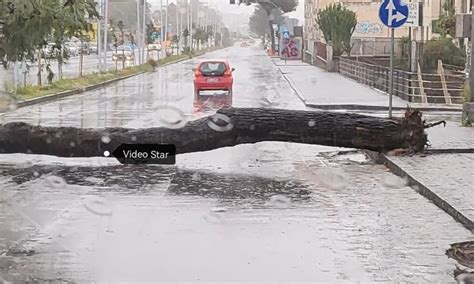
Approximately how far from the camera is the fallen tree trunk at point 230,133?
47.1 feet

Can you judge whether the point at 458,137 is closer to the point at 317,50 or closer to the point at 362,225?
the point at 362,225

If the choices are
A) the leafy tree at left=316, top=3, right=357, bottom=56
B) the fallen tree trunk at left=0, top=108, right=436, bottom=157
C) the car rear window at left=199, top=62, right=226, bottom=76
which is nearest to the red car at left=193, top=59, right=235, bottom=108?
the car rear window at left=199, top=62, right=226, bottom=76

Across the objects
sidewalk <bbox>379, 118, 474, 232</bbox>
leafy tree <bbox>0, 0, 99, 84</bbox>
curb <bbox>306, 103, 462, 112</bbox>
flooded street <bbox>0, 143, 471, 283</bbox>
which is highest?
leafy tree <bbox>0, 0, 99, 84</bbox>

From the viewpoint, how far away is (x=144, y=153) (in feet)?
49.0

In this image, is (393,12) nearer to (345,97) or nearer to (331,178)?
(331,178)

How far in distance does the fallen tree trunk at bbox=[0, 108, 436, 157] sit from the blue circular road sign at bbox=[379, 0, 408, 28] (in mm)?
3630

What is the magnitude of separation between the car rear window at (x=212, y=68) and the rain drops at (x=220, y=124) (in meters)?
21.2

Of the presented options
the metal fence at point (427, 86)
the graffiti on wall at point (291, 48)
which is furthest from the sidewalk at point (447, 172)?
the graffiti on wall at point (291, 48)

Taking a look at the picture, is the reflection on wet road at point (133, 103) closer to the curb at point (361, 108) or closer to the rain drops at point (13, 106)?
the rain drops at point (13, 106)

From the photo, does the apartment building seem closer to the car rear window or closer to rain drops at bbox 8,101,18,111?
the car rear window

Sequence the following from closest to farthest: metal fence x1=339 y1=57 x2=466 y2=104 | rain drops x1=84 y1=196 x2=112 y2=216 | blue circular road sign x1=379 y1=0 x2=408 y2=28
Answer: rain drops x1=84 y1=196 x2=112 y2=216 < blue circular road sign x1=379 y1=0 x2=408 y2=28 < metal fence x1=339 y1=57 x2=466 y2=104

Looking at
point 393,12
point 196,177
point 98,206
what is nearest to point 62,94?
point 393,12

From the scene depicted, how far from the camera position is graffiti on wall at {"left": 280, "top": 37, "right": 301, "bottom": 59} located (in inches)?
3524

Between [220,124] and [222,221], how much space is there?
15.2 ft
